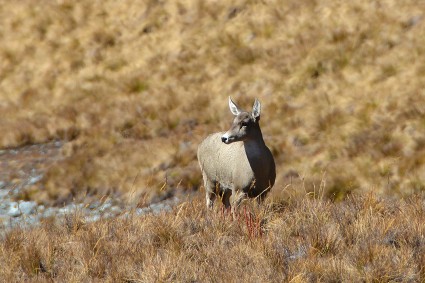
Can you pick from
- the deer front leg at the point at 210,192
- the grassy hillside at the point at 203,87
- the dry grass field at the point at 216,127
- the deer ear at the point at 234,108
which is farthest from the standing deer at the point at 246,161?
the grassy hillside at the point at 203,87

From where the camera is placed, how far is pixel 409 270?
23.2 feet

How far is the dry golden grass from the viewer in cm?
719

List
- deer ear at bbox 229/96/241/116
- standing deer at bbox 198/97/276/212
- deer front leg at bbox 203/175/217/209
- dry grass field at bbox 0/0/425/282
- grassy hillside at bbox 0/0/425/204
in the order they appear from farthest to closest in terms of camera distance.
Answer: grassy hillside at bbox 0/0/425/204 → deer front leg at bbox 203/175/217/209 → deer ear at bbox 229/96/241/116 → standing deer at bbox 198/97/276/212 → dry grass field at bbox 0/0/425/282

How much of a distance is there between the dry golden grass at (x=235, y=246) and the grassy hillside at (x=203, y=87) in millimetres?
4301

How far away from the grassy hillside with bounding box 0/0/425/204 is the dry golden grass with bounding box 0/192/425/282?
14.1 feet

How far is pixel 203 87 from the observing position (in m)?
18.7

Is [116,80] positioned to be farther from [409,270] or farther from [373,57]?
[409,270]

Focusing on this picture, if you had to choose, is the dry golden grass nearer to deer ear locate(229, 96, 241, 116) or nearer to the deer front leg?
deer ear locate(229, 96, 241, 116)

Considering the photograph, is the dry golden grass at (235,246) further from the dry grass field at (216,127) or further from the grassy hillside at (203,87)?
the grassy hillside at (203,87)

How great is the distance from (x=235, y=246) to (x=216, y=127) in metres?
9.12

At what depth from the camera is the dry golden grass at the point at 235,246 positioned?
719cm

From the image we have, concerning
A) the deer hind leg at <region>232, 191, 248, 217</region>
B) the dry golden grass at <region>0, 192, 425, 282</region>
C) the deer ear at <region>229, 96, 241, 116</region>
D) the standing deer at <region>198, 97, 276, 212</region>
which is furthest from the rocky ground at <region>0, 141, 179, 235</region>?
the dry golden grass at <region>0, 192, 425, 282</region>

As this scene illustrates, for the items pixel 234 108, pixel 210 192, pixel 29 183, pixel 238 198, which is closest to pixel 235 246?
pixel 238 198

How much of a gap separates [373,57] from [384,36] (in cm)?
84
